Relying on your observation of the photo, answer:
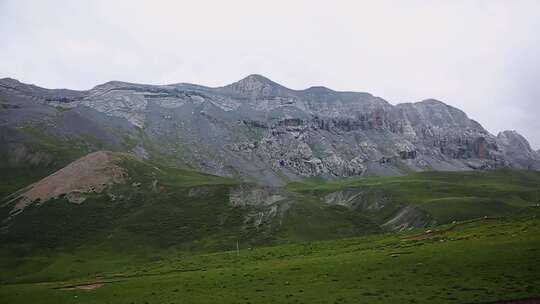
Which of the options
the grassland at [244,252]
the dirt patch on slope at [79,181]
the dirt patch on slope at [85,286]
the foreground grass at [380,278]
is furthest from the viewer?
the dirt patch on slope at [79,181]

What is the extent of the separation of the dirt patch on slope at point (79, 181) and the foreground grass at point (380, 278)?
9685 cm

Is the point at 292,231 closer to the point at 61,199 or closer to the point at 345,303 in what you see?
the point at 61,199

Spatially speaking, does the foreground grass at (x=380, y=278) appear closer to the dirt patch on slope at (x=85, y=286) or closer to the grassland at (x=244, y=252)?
the grassland at (x=244, y=252)

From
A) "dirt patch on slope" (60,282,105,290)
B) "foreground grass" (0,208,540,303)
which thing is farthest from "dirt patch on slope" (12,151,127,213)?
"dirt patch on slope" (60,282,105,290)

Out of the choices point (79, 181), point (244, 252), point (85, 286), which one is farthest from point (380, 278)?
point (79, 181)

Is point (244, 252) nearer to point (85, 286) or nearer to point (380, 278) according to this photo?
point (85, 286)

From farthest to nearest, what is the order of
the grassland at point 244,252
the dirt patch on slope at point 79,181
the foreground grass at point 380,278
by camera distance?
1. the dirt patch on slope at point 79,181
2. the grassland at point 244,252
3. the foreground grass at point 380,278

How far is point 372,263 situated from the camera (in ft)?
204

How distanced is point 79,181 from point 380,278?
14685 centimetres

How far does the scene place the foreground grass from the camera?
152 ft

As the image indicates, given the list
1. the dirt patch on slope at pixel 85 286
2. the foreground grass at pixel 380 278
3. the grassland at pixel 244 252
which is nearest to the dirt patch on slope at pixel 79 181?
the grassland at pixel 244 252

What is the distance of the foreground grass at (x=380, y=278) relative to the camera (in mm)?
46406

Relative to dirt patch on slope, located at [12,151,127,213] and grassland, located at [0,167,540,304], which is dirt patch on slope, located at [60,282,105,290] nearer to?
grassland, located at [0,167,540,304]

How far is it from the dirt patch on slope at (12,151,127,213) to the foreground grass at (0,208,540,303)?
318 feet
